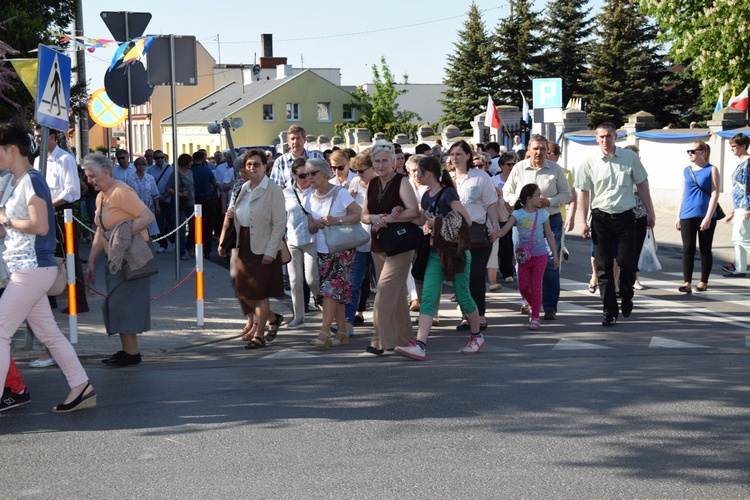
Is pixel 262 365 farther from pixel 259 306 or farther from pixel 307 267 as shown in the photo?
pixel 307 267

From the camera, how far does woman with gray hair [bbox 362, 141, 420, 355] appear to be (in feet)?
29.6

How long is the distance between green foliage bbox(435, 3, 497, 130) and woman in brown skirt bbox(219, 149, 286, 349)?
55.9m

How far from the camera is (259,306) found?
9.89 m

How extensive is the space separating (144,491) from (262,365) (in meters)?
3.48

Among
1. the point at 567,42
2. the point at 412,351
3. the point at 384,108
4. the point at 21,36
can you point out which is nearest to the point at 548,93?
the point at 21,36

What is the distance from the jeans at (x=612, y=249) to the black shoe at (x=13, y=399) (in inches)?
218

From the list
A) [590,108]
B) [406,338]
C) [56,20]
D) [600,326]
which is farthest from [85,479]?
[590,108]

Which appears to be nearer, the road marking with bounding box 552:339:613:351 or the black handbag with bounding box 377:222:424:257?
the black handbag with bounding box 377:222:424:257

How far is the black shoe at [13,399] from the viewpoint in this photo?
7.33m

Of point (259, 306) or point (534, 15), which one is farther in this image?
point (534, 15)

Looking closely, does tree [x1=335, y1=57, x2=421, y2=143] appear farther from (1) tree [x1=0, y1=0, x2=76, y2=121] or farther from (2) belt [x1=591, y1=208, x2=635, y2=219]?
(2) belt [x1=591, y1=208, x2=635, y2=219]

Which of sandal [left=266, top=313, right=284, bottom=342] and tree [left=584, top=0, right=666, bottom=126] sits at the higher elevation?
tree [left=584, top=0, right=666, bottom=126]

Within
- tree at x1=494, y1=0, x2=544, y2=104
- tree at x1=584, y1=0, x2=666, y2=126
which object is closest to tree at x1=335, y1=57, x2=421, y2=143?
tree at x1=494, y1=0, x2=544, y2=104

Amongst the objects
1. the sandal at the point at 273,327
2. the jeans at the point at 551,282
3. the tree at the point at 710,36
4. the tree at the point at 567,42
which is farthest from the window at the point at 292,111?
the sandal at the point at 273,327
